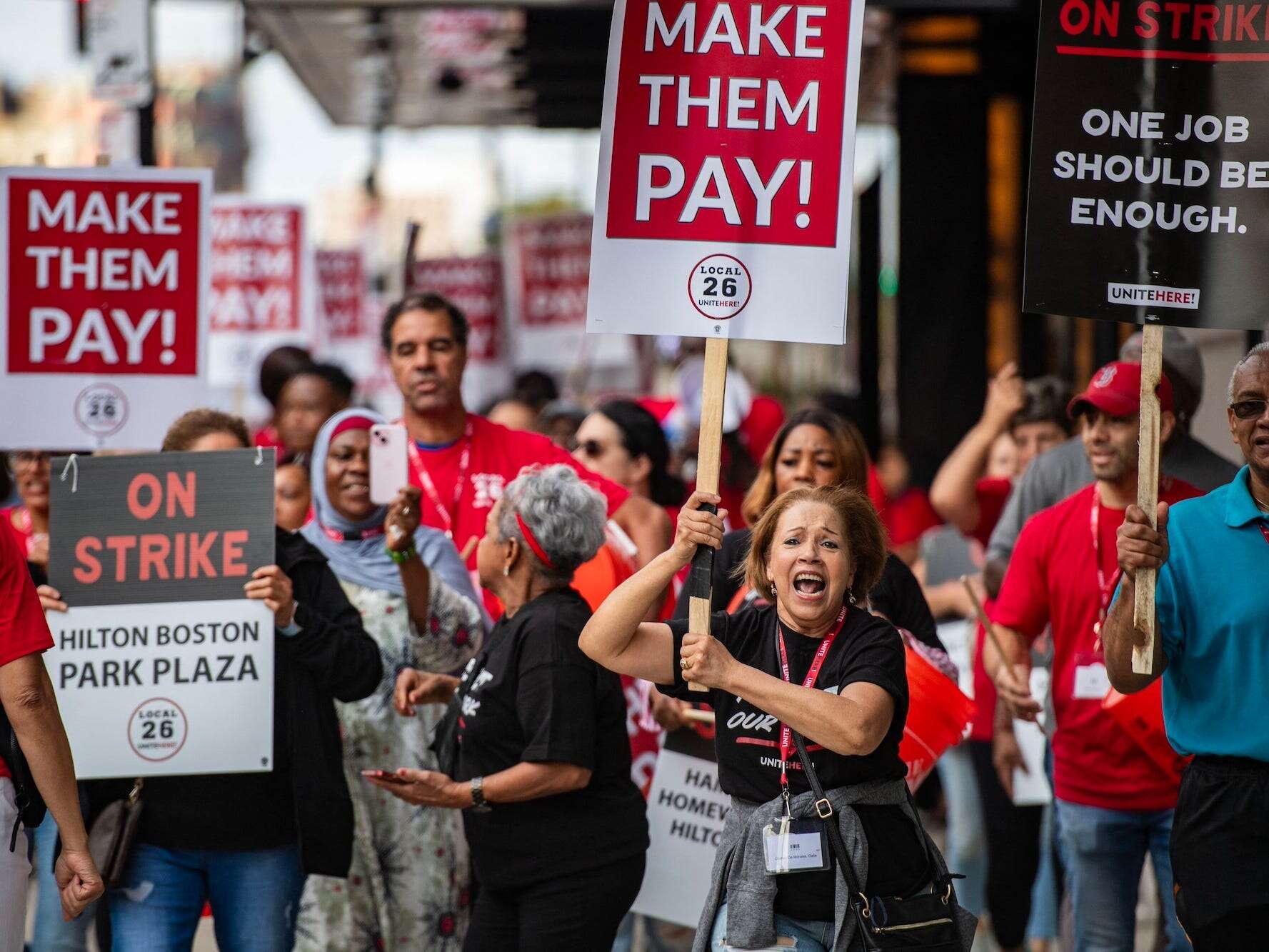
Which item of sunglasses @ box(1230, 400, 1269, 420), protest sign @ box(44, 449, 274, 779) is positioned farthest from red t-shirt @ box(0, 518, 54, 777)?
sunglasses @ box(1230, 400, 1269, 420)

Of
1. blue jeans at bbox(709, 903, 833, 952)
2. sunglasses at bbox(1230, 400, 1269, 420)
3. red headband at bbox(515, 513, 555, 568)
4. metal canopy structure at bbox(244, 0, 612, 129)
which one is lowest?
blue jeans at bbox(709, 903, 833, 952)

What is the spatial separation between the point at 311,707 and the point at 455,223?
6525cm

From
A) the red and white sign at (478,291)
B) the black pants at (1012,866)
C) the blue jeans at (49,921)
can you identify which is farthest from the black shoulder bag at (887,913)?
the red and white sign at (478,291)

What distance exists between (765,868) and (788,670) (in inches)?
18.5

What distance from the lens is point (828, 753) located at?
4184 millimetres

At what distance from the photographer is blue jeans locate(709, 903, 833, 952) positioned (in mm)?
4137

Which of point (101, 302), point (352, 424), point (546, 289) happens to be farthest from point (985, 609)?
point (546, 289)

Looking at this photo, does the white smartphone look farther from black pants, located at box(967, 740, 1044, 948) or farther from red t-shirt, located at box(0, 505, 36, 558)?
black pants, located at box(967, 740, 1044, 948)

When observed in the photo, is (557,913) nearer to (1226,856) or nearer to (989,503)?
(1226,856)

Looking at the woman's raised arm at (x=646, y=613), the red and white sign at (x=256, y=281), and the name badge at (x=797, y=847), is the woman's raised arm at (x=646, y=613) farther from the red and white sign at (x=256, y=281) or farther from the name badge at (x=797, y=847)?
the red and white sign at (x=256, y=281)

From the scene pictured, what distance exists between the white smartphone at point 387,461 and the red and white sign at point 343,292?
9.97m

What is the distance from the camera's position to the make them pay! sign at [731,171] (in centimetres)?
464

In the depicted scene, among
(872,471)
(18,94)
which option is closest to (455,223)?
(18,94)

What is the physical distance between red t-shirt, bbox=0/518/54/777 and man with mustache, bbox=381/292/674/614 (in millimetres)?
2109
